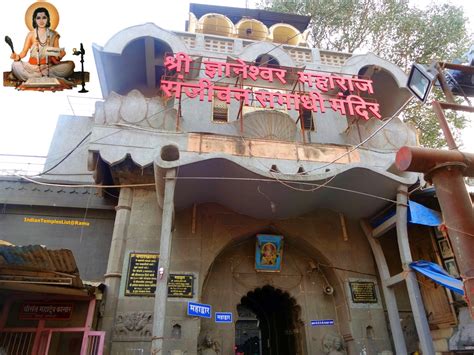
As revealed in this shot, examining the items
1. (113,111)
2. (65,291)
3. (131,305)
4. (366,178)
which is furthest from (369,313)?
(113,111)

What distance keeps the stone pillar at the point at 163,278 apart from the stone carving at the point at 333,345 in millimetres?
5720

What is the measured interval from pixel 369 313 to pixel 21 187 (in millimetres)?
12392

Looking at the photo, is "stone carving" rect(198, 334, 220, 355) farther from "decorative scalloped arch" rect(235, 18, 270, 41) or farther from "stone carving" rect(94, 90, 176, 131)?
"decorative scalloped arch" rect(235, 18, 270, 41)

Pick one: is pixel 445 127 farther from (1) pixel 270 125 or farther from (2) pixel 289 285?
(2) pixel 289 285

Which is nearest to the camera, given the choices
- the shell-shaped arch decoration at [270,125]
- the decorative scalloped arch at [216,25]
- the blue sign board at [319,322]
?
the blue sign board at [319,322]

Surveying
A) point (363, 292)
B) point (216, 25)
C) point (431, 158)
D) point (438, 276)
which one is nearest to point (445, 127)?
point (431, 158)

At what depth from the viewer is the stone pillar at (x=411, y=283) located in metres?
8.74

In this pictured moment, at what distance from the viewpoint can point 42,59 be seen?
770 centimetres

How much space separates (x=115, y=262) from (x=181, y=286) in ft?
6.79

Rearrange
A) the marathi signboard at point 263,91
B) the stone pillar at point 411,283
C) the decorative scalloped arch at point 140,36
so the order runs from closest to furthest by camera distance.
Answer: the stone pillar at point 411,283, the marathi signboard at point 263,91, the decorative scalloped arch at point 140,36

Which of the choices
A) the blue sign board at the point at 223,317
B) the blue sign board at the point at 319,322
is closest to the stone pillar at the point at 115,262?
the blue sign board at the point at 223,317

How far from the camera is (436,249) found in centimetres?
1175

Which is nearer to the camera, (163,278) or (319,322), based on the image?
(163,278)

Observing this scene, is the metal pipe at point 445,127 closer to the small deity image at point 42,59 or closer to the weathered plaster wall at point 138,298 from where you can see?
the small deity image at point 42,59
